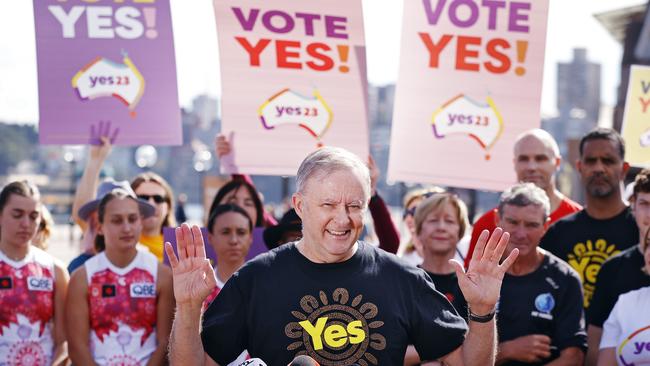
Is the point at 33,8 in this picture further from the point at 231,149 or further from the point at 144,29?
the point at 231,149

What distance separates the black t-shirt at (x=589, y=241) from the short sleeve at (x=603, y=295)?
0.35 meters

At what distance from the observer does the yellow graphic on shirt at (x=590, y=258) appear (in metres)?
5.33

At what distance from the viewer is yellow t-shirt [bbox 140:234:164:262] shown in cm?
630

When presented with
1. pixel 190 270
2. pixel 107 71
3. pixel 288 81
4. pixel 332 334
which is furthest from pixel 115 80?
pixel 332 334

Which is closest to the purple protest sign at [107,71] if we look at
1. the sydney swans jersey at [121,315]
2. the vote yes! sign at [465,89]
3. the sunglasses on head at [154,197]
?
the sunglasses on head at [154,197]

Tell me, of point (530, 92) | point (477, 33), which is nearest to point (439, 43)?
point (477, 33)

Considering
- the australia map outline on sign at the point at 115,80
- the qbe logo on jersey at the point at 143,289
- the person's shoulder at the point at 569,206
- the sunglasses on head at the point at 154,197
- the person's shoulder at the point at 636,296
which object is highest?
the australia map outline on sign at the point at 115,80

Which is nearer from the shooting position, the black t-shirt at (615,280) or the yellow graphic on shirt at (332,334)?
the yellow graphic on shirt at (332,334)

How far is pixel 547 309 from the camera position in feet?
15.8

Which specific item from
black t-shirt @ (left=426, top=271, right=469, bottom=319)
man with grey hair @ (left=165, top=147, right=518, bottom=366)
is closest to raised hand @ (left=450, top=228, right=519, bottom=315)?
man with grey hair @ (left=165, top=147, right=518, bottom=366)

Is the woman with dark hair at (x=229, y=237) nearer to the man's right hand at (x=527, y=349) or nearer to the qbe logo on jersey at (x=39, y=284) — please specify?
the qbe logo on jersey at (x=39, y=284)

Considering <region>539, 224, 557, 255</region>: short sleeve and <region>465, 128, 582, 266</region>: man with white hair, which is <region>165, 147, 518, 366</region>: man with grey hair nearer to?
<region>539, 224, 557, 255</region>: short sleeve

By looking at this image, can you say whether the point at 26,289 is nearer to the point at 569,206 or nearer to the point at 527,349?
the point at 527,349

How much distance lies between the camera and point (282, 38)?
20.2ft
